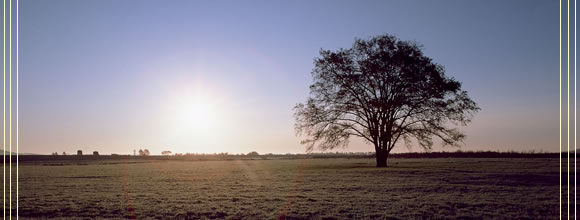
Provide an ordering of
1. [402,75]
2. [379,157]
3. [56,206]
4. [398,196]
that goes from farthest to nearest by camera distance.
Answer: [379,157] → [402,75] → [398,196] → [56,206]

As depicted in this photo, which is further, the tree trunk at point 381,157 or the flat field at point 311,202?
the tree trunk at point 381,157

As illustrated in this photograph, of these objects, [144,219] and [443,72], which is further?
[443,72]

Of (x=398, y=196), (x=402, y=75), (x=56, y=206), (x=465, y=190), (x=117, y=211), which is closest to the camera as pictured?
(x=117, y=211)

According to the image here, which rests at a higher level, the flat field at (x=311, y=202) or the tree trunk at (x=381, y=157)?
the flat field at (x=311, y=202)

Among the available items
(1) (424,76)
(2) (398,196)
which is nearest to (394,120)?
(1) (424,76)

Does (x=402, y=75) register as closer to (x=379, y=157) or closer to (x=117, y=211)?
(x=379, y=157)

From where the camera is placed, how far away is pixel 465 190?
22.8m

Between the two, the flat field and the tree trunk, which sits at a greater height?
the flat field

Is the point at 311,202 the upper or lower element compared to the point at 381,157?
upper

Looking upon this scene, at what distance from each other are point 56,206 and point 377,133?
34.0 m

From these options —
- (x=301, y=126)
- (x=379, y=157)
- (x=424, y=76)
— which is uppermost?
(x=424, y=76)

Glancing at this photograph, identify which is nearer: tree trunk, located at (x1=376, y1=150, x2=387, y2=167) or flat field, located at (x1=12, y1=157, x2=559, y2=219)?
flat field, located at (x1=12, y1=157, x2=559, y2=219)

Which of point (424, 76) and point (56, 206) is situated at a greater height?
point (424, 76)

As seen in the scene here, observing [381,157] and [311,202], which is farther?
[381,157]
